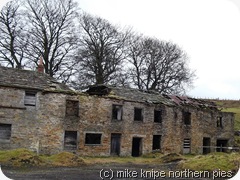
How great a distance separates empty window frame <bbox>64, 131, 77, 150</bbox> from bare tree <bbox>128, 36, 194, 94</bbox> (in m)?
19.5

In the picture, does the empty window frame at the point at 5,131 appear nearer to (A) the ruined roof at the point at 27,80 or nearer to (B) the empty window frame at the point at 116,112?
(A) the ruined roof at the point at 27,80

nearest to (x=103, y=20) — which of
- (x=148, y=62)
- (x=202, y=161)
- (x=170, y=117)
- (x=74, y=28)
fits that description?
(x=74, y=28)

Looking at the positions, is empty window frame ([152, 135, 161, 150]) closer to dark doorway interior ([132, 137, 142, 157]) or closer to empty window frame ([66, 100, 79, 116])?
dark doorway interior ([132, 137, 142, 157])

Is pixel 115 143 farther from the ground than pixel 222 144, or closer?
farther from the ground

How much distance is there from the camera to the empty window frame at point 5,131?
21.1m

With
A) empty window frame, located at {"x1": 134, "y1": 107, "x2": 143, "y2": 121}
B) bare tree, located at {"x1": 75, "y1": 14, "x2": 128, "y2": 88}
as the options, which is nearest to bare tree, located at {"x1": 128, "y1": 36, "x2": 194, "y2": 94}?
bare tree, located at {"x1": 75, "y1": 14, "x2": 128, "y2": 88}

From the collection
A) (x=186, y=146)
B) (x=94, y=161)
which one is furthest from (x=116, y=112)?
(x=186, y=146)

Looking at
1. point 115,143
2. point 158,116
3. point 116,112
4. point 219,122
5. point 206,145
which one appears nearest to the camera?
point 115,143

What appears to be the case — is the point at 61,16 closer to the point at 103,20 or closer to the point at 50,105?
the point at 103,20

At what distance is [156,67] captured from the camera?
139 ft

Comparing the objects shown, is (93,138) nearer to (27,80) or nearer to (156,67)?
(27,80)

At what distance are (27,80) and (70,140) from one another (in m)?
5.25

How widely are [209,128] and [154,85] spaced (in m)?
12.1

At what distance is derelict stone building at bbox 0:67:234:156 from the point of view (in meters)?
21.7
